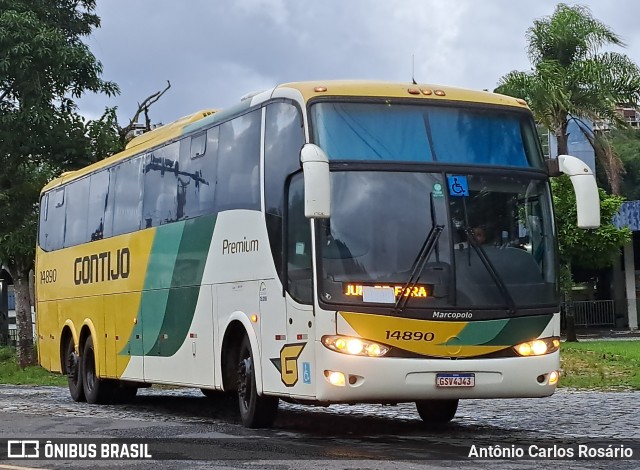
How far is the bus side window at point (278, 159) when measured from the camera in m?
12.7

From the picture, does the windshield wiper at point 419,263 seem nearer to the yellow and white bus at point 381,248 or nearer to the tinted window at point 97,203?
the yellow and white bus at point 381,248

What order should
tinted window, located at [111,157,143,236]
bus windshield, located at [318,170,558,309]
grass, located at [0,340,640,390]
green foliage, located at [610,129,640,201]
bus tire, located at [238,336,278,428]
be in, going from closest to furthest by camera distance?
1. bus windshield, located at [318,170,558,309]
2. bus tire, located at [238,336,278,428]
3. tinted window, located at [111,157,143,236]
4. grass, located at [0,340,640,390]
5. green foliage, located at [610,129,640,201]

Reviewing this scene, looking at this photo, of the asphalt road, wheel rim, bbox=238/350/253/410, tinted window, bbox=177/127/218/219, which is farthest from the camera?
tinted window, bbox=177/127/218/219

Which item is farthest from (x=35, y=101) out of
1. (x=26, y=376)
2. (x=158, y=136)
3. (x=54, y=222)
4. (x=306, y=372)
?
(x=306, y=372)

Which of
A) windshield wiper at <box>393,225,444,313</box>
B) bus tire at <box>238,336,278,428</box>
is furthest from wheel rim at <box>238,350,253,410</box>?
windshield wiper at <box>393,225,444,313</box>

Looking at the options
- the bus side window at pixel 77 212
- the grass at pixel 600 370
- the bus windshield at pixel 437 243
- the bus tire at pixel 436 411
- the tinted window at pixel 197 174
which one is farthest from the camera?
the bus side window at pixel 77 212

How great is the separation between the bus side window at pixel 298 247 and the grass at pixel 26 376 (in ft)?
59.7

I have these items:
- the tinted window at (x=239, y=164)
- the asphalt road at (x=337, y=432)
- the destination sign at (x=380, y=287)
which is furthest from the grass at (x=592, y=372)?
the destination sign at (x=380, y=287)

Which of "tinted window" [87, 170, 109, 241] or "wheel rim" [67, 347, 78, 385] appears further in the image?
"wheel rim" [67, 347, 78, 385]

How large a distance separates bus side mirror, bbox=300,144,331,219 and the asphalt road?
2.10 m

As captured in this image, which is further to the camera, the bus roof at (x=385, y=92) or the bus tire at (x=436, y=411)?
the bus tire at (x=436, y=411)

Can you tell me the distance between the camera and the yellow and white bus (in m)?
11.8

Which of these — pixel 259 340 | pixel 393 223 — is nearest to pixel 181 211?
pixel 259 340

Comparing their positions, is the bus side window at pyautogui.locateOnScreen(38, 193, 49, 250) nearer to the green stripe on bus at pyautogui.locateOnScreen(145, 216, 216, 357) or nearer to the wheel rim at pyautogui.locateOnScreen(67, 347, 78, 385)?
the wheel rim at pyautogui.locateOnScreen(67, 347, 78, 385)
